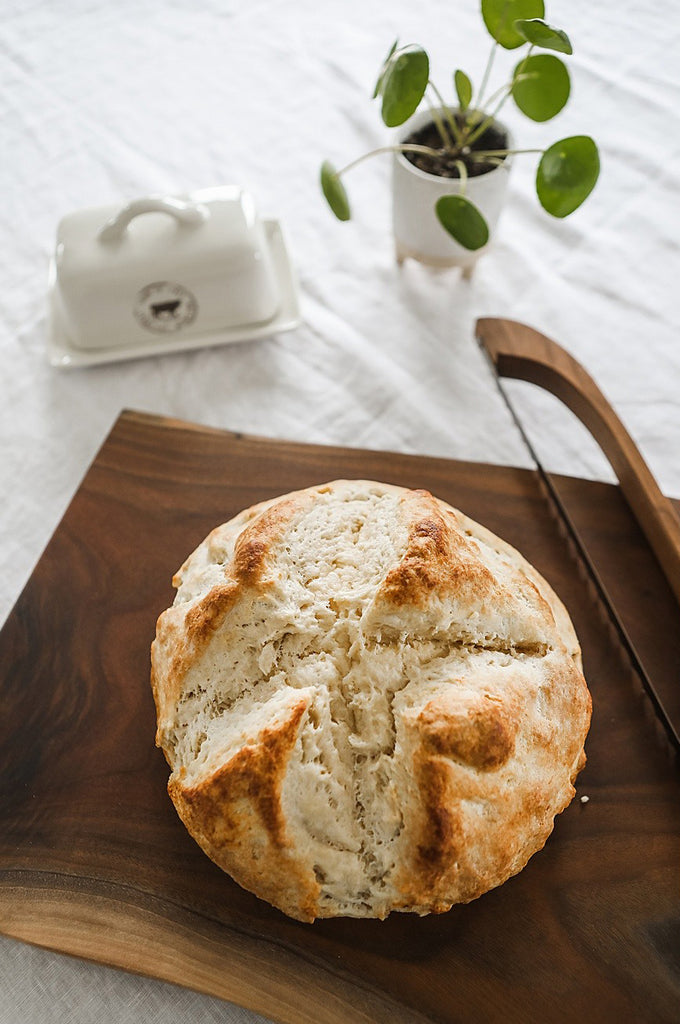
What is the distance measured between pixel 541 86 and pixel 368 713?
138 cm

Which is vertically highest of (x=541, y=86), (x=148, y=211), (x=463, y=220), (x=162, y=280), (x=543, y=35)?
(x=543, y=35)

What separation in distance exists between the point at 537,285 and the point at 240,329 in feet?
2.85

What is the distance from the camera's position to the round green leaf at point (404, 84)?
1785mm

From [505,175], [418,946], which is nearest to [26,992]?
[418,946]

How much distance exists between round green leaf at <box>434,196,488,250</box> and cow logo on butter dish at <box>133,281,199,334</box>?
729 millimetres

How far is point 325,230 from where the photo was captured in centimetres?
262

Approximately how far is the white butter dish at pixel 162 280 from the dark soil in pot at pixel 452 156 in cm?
45

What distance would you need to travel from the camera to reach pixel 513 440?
7.19 ft

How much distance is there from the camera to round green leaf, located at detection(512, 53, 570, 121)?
182 cm

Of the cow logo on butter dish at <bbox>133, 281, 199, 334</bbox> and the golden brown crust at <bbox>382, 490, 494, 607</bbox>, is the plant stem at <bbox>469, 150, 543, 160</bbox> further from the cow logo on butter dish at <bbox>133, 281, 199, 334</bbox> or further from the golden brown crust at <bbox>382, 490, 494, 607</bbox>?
the golden brown crust at <bbox>382, 490, 494, 607</bbox>

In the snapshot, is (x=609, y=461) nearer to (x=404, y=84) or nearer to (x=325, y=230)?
(x=404, y=84)

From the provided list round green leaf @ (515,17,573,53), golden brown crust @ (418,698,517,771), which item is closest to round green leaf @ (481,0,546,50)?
round green leaf @ (515,17,573,53)

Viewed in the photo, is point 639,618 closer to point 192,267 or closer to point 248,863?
point 248,863

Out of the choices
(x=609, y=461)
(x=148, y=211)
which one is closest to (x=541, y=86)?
(x=609, y=461)
